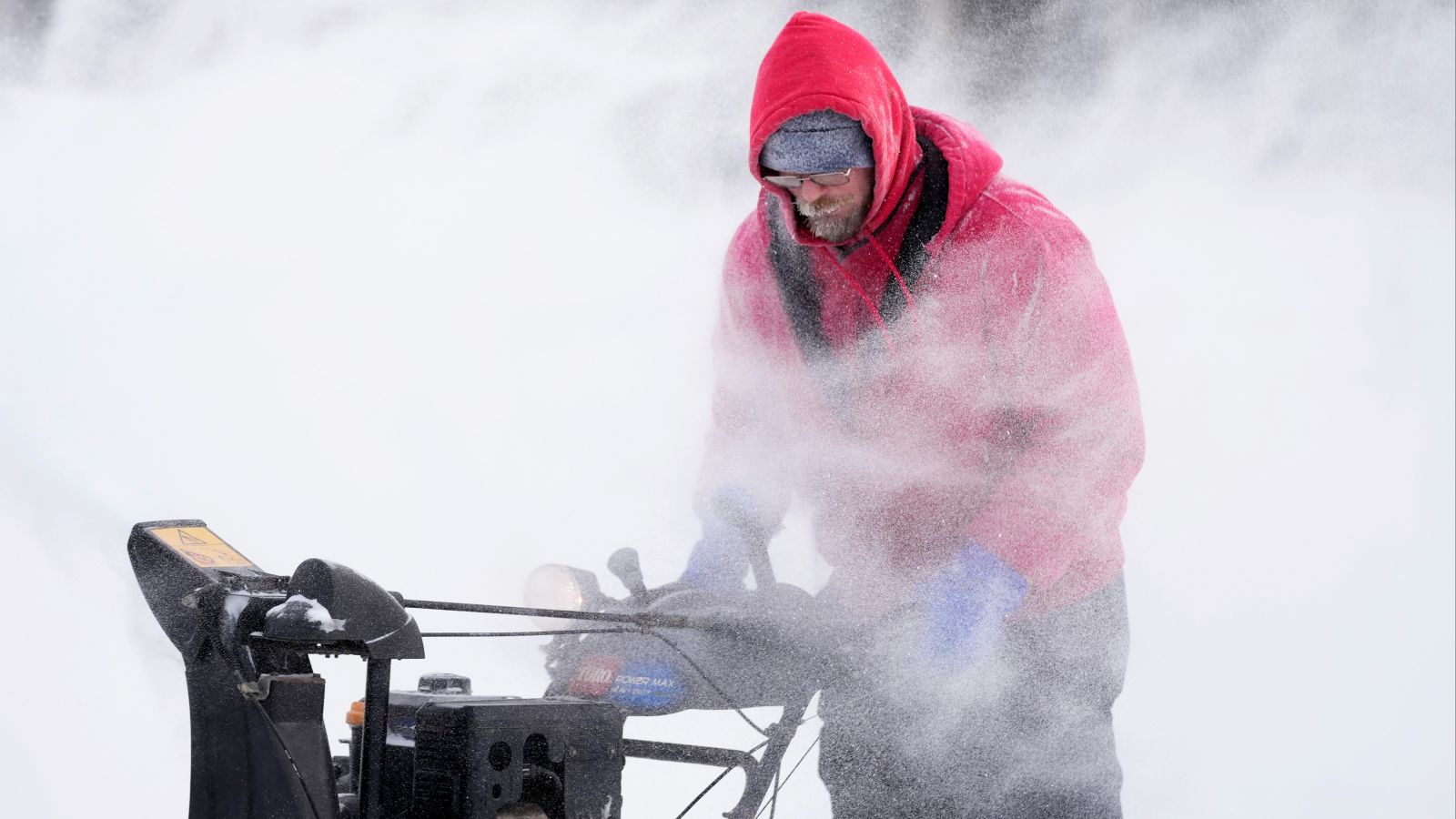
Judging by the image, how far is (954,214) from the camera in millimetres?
2496

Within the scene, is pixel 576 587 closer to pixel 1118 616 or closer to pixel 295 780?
pixel 295 780

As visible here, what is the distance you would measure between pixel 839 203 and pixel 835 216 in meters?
0.03

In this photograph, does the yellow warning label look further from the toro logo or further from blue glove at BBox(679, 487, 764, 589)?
blue glove at BBox(679, 487, 764, 589)

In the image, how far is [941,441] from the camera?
8.42ft

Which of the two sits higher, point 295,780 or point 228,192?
point 228,192

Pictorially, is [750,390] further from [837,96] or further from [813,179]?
[837,96]

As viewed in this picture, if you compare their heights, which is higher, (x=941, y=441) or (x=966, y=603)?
(x=941, y=441)

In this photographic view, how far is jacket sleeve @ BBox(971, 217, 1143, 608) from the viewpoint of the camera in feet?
7.69

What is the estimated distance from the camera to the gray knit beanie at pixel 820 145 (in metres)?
2.49

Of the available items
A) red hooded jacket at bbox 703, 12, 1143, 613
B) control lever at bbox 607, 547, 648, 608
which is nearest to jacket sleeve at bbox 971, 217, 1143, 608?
red hooded jacket at bbox 703, 12, 1143, 613

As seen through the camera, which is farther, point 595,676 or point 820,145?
point 820,145

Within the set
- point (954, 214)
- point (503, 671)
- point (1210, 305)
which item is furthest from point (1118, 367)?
point (1210, 305)

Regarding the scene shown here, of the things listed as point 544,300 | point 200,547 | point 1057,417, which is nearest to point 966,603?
point 1057,417

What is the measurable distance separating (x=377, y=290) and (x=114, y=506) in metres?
1.09
